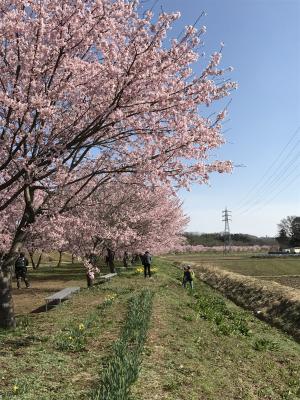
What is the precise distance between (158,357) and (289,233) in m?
147

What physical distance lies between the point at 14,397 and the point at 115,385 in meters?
1.40

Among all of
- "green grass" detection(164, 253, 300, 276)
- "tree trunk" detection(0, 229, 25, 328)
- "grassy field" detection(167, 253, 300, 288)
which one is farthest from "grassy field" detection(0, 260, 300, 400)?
"green grass" detection(164, 253, 300, 276)

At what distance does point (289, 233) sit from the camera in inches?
5832

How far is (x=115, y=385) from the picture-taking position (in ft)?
19.6

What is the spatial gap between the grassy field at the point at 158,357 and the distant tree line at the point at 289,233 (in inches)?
4414

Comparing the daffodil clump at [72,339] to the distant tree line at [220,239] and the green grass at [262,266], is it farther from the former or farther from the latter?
the distant tree line at [220,239]

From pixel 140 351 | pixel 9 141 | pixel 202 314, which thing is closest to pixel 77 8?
pixel 9 141

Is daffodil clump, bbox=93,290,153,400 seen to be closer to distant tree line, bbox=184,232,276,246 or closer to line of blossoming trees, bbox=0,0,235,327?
line of blossoming trees, bbox=0,0,235,327

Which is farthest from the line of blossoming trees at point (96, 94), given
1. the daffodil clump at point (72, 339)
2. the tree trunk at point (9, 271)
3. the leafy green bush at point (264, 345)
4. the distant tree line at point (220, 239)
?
the distant tree line at point (220, 239)

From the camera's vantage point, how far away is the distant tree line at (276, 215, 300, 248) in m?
121

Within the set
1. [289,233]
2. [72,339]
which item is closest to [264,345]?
[72,339]

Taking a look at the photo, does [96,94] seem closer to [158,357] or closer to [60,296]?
[158,357]

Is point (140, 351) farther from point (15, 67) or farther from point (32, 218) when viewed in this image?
point (15, 67)

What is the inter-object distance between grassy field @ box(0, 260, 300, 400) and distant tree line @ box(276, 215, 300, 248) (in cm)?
11212
